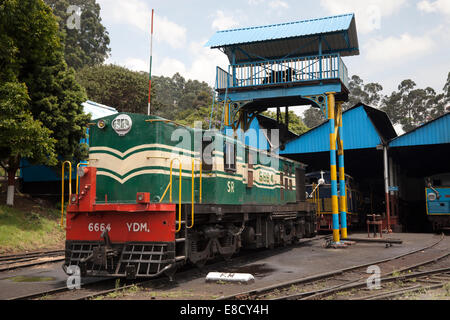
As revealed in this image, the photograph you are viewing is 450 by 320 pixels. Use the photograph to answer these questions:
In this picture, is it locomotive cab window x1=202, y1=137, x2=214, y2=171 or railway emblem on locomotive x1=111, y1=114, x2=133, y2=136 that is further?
locomotive cab window x1=202, y1=137, x2=214, y2=171

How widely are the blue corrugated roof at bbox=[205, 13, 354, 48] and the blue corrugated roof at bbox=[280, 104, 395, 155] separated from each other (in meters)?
6.52

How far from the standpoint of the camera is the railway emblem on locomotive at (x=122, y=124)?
27.2 ft

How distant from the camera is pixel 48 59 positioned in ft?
54.3

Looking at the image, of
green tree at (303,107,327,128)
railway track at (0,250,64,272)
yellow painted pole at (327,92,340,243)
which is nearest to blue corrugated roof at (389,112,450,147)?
yellow painted pole at (327,92,340,243)

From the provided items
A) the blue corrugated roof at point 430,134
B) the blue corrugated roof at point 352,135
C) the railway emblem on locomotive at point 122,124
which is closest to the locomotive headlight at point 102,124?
the railway emblem on locomotive at point 122,124

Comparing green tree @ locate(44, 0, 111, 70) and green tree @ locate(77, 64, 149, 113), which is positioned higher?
green tree @ locate(44, 0, 111, 70)

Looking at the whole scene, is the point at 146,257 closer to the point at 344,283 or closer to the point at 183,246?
the point at 183,246

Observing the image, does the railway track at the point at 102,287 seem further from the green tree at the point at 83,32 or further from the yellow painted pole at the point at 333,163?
the green tree at the point at 83,32

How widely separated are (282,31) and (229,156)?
892 cm

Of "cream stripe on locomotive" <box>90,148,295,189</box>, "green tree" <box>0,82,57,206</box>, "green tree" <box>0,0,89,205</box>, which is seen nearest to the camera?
"cream stripe on locomotive" <box>90,148,295,189</box>

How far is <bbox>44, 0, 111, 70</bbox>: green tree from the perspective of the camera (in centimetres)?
4981

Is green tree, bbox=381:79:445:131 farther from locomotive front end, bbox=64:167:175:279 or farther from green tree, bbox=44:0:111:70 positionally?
locomotive front end, bbox=64:167:175:279
